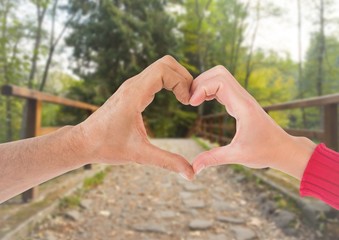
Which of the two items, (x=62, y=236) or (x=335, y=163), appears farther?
(x=62, y=236)

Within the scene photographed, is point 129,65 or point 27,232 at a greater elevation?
point 129,65

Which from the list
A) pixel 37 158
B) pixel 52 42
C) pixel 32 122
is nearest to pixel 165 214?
pixel 32 122

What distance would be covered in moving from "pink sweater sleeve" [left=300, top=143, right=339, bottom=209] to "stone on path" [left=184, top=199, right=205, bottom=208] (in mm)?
2032

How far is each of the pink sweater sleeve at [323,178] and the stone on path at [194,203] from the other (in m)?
2.03

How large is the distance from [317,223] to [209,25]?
1458cm

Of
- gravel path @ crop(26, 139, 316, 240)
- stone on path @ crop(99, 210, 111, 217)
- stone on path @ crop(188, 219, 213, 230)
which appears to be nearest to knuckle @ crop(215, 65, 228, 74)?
gravel path @ crop(26, 139, 316, 240)

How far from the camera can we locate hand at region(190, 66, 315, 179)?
0.68 metres

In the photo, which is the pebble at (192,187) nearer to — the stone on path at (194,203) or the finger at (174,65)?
the stone on path at (194,203)

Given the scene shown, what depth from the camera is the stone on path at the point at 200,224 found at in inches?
85.4

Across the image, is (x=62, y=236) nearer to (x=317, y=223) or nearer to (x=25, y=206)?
(x=25, y=206)

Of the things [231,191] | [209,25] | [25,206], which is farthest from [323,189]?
[209,25]

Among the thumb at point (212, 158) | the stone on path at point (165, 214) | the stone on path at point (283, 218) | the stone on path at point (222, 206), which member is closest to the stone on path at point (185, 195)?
the stone on path at point (222, 206)

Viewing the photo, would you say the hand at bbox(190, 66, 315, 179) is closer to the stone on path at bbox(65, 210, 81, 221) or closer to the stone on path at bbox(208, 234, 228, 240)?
the stone on path at bbox(208, 234, 228, 240)

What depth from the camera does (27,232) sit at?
1813 mm
